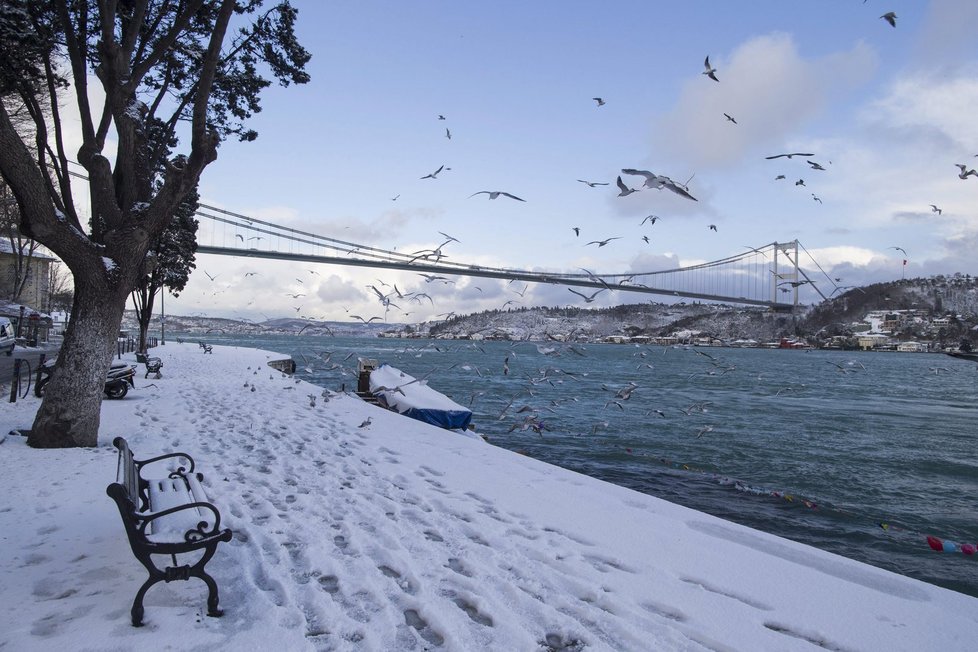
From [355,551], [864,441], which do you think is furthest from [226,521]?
[864,441]

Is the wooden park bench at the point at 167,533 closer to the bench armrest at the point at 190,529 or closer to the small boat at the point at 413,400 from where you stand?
the bench armrest at the point at 190,529

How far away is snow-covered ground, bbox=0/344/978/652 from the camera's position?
2.88 metres

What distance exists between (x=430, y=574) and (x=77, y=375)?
16.3ft

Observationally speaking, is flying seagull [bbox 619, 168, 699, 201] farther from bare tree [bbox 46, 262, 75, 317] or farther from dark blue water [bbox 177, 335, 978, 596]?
bare tree [bbox 46, 262, 75, 317]

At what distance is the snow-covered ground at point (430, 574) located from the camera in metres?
2.88

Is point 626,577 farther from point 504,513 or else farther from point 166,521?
point 166,521

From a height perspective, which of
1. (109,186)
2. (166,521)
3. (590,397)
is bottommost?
(590,397)

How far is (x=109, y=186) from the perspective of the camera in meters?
6.41

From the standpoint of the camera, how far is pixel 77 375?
20.2 feet

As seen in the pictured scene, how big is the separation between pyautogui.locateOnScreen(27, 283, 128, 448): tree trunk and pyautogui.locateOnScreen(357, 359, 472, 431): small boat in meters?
6.89

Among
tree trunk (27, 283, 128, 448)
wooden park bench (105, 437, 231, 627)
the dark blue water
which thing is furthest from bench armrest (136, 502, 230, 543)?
the dark blue water

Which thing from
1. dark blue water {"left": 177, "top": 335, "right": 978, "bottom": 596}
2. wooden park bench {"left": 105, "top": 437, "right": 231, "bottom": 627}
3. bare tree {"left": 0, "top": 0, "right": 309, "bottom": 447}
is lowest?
dark blue water {"left": 177, "top": 335, "right": 978, "bottom": 596}

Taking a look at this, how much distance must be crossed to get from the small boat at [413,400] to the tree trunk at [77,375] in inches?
271

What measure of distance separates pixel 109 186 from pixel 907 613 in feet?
27.4
